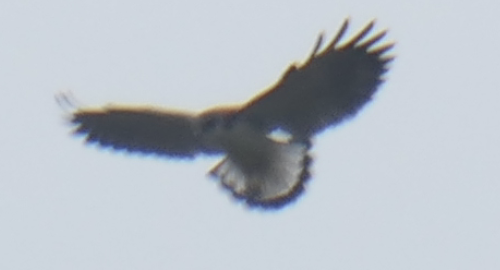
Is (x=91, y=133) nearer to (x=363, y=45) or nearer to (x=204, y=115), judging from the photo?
(x=204, y=115)

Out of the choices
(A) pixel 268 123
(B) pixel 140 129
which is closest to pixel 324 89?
(A) pixel 268 123

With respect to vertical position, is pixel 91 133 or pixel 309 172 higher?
pixel 91 133

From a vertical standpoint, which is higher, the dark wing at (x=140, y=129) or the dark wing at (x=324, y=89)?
the dark wing at (x=140, y=129)

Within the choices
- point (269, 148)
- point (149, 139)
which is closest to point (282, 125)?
point (269, 148)

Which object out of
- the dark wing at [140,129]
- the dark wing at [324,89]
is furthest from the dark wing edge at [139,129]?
the dark wing at [324,89]

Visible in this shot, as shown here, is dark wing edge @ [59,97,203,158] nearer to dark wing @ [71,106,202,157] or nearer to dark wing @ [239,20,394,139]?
dark wing @ [71,106,202,157]

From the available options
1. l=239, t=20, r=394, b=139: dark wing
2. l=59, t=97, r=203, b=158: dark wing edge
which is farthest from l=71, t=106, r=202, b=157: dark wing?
l=239, t=20, r=394, b=139: dark wing

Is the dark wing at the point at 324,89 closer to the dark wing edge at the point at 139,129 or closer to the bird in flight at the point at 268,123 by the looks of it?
the bird in flight at the point at 268,123
